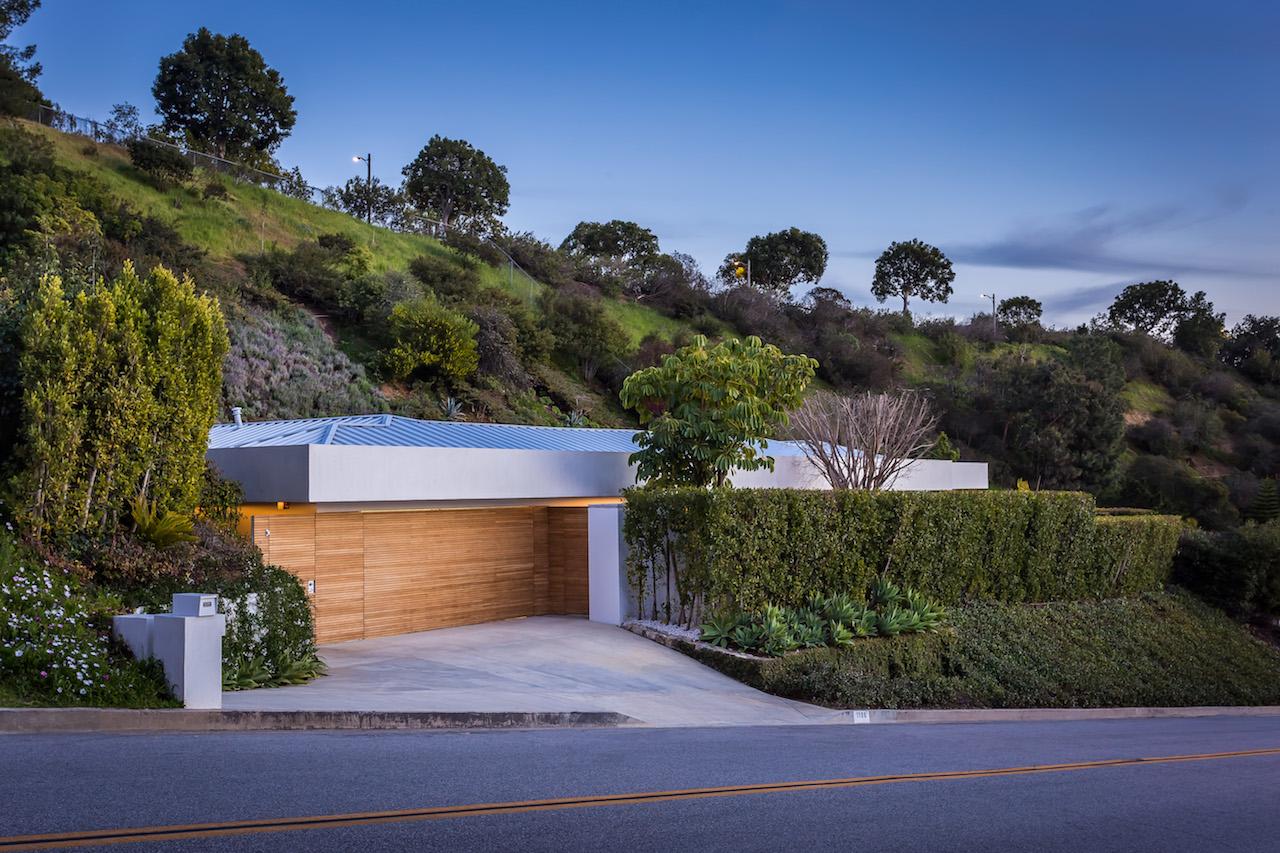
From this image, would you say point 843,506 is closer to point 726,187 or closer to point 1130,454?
point 726,187

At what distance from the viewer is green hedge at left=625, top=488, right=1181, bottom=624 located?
18.0 meters

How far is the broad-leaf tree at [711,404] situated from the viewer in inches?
797

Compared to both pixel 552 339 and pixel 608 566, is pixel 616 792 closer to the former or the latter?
pixel 608 566

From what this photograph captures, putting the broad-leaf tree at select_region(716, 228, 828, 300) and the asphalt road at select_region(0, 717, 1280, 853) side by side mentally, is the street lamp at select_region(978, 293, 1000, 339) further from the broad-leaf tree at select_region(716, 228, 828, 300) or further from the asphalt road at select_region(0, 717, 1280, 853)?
the asphalt road at select_region(0, 717, 1280, 853)

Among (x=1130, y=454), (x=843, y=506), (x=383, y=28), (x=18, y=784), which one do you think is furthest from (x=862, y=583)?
(x=1130, y=454)

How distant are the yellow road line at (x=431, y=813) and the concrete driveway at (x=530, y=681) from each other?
15.0ft

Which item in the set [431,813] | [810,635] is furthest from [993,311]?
[431,813]

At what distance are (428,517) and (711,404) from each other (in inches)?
222

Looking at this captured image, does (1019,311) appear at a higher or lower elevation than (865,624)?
higher

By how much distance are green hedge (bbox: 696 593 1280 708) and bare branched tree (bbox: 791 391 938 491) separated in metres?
5.55

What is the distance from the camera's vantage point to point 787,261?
295 ft

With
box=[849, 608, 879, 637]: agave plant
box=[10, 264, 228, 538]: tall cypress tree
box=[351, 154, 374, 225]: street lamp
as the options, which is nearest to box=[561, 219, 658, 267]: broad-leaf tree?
box=[351, 154, 374, 225]: street lamp

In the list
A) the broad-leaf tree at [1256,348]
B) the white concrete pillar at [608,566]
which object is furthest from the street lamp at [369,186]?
the broad-leaf tree at [1256,348]

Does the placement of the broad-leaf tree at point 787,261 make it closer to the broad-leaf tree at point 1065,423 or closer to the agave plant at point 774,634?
the broad-leaf tree at point 1065,423
